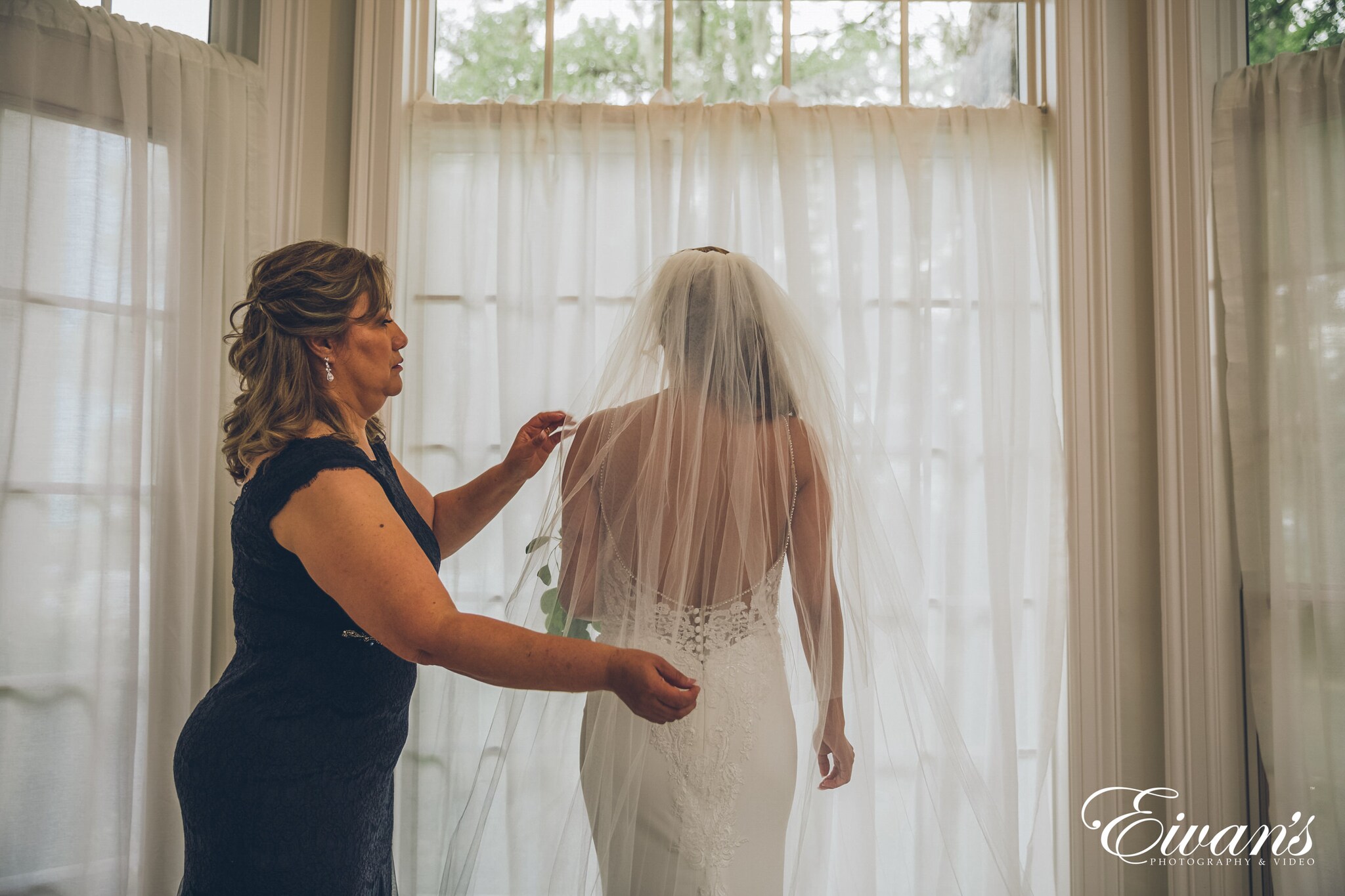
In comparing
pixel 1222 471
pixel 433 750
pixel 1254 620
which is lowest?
pixel 433 750

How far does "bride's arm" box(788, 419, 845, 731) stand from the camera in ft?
4.98

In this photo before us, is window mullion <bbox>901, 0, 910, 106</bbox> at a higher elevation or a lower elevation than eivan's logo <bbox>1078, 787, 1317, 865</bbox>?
higher

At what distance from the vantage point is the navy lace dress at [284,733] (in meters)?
1.24

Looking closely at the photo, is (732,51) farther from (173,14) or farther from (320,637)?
(320,637)

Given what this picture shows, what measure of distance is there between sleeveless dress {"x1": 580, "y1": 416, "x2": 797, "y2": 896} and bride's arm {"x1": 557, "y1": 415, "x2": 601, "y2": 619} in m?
0.03

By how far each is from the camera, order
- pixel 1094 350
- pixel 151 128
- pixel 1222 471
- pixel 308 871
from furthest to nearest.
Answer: pixel 1094 350, pixel 1222 471, pixel 151 128, pixel 308 871

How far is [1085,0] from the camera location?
226cm

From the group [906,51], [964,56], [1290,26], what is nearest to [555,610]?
[906,51]

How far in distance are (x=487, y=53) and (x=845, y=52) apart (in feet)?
3.47

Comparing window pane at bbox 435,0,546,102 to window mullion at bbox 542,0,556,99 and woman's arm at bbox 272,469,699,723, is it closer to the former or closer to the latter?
→ window mullion at bbox 542,0,556,99

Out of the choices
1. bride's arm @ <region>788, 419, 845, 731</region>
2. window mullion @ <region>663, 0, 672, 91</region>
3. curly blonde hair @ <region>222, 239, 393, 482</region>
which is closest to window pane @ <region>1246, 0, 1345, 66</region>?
window mullion @ <region>663, 0, 672, 91</region>

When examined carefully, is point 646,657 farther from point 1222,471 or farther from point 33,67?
point 33,67

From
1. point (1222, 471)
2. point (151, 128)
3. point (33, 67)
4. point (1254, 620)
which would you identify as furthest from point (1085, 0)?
point (33, 67)

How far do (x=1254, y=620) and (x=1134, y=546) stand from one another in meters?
0.31
